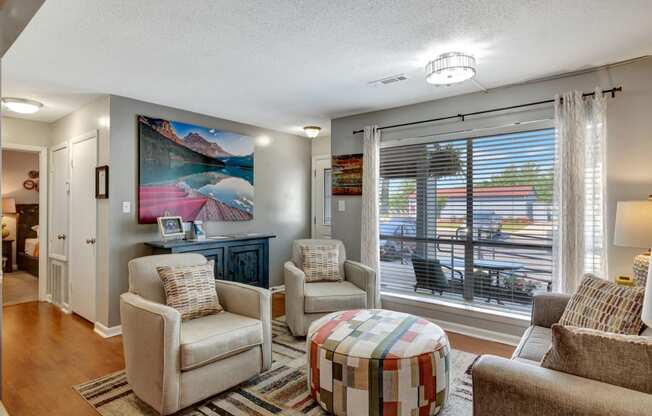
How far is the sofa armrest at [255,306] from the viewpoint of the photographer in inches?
99.3

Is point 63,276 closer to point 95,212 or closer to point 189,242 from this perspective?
point 95,212

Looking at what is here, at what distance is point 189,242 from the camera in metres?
3.64

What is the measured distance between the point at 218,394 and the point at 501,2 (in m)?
2.89

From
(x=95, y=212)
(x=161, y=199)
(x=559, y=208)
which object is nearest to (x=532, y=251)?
(x=559, y=208)

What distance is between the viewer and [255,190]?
16.3 ft

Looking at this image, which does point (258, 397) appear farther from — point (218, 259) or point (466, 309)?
point (466, 309)

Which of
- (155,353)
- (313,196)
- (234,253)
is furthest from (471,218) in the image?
(155,353)

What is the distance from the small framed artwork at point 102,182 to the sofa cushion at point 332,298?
7.17 ft

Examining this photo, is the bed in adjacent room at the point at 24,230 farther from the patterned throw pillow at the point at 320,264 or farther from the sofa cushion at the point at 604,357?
the sofa cushion at the point at 604,357

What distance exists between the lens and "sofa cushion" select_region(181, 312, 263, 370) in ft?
6.83

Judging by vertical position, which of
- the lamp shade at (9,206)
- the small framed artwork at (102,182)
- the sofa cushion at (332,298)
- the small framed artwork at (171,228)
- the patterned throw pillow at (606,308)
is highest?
the small framed artwork at (102,182)

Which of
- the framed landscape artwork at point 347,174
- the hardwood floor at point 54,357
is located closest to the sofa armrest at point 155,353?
the hardwood floor at point 54,357

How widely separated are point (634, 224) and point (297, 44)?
250cm

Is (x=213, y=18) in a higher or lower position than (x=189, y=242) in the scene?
higher
